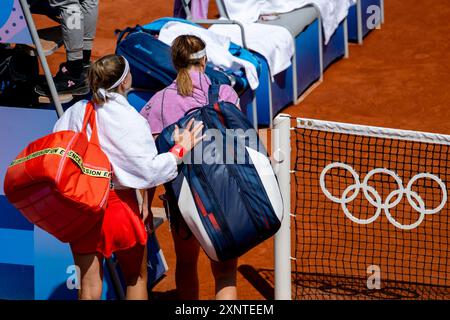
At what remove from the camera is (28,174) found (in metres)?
4.89

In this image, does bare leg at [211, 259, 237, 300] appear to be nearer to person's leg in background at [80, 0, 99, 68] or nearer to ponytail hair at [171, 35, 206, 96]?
ponytail hair at [171, 35, 206, 96]

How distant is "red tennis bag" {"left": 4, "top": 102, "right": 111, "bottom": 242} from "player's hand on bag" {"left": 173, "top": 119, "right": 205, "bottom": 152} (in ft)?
1.36

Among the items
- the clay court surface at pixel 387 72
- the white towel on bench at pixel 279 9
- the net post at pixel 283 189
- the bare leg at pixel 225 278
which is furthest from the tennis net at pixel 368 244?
the white towel on bench at pixel 279 9

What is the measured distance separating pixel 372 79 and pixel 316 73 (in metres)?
0.66

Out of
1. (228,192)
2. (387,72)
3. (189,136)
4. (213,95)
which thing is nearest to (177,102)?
(213,95)

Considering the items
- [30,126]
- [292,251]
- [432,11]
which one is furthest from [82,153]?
[432,11]

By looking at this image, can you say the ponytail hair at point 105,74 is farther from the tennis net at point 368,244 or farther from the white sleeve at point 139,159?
the tennis net at point 368,244

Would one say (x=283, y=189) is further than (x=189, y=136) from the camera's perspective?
Yes

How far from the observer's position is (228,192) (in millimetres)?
4984

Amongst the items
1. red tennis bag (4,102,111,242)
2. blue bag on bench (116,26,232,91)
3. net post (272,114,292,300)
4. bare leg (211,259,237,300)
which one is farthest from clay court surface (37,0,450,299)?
red tennis bag (4,102,111,242)

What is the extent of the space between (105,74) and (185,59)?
1.88 feet

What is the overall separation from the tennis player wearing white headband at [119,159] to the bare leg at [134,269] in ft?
0.26

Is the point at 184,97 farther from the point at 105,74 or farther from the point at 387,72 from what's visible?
the point at 387,72

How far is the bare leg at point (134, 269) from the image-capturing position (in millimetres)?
5297
